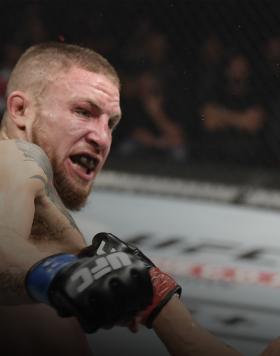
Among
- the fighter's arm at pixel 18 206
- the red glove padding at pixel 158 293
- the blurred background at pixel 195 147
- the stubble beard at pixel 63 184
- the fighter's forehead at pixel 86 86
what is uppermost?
the fighter's forehead at pixel 86 86

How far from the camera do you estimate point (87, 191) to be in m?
1.18

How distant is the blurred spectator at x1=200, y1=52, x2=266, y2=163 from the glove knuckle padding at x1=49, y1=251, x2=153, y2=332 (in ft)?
4.87

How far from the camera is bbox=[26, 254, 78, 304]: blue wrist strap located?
87 cm

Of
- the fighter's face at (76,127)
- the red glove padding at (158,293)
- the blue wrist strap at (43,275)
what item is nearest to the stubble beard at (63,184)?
the fighter's face at (76,127)

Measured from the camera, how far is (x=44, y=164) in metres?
1.09

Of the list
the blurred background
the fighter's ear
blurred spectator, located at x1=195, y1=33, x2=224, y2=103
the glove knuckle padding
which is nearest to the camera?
the glove knuckle padding

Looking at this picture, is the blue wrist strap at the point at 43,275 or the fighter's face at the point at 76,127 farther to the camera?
the fighter's face at the point at 76,127

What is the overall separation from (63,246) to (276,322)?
116cm

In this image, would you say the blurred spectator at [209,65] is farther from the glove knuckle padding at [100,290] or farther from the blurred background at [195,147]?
the glove knuckle padding at [100,290]

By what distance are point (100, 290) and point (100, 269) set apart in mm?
26

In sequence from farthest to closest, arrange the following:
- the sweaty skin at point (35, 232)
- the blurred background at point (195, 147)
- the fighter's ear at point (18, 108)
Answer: the blurred background at point (195, 147), the fighter's ear at point (18, 108), the sweaty skin at point (35, 232)

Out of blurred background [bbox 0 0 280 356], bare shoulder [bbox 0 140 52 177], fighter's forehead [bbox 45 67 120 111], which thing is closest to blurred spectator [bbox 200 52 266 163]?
blurred background [bbox 0 0 280 356]

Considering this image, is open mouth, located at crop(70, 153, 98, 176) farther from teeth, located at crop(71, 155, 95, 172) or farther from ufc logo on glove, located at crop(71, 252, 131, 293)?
ufc logo on glove, located at crop(71, 252, 131, 293)

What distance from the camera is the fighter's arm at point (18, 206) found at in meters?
0.93
